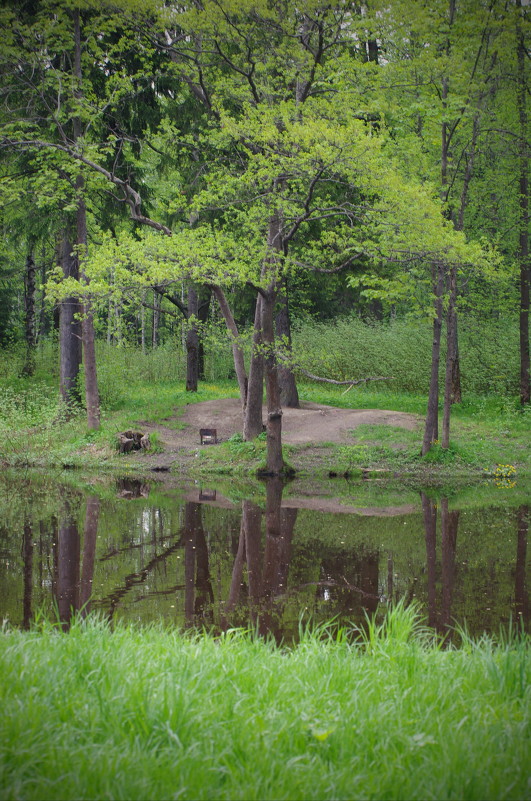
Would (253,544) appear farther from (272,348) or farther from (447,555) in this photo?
(272,348)

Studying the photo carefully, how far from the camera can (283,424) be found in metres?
18.8

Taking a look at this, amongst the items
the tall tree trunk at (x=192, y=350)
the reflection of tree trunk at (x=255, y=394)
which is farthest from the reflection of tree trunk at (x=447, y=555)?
the tall tree trunk at (x=192, y=350)

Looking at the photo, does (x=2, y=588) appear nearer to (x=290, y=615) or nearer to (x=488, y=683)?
(x=290, y=615)

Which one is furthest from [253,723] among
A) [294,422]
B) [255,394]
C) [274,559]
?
[294,422]

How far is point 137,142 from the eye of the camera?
1853 centimetres

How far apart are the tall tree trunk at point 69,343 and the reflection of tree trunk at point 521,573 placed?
40.8 feet

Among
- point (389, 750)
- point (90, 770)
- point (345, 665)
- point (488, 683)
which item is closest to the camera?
point (90, 770)

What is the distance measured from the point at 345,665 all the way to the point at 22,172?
58.9ft

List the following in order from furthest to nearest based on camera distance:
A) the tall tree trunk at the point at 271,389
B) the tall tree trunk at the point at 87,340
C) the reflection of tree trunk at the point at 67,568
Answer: the tall tree trunk at the point at 87,340 → the tall tree trunk at the point at 271,389 → the reflection of tree trunk at the point at 67,568

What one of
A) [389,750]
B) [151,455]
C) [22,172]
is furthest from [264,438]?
[389,750]

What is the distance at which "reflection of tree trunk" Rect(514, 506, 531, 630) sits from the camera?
672 cm

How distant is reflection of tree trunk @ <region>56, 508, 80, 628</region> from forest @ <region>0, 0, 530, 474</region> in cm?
467

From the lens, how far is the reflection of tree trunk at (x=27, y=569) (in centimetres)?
637

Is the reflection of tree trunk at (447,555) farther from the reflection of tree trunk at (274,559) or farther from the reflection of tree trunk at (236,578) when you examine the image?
the reflection of tree trunk at (236,578)
